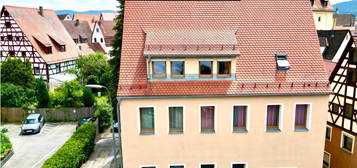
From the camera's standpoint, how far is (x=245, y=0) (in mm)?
16047

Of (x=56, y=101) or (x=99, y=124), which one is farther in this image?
(x=56, y=101)

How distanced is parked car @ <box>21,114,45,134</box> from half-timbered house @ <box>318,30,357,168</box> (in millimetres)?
26202

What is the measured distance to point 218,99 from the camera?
13562mm

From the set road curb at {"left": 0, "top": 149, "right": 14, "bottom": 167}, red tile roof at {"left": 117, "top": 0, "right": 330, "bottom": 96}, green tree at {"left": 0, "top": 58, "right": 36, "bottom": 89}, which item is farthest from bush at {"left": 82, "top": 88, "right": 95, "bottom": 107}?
red tile roof at {"left": 117, "top": 0, "right": 330, "bottom": 96}

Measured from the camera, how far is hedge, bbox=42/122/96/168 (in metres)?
14.8

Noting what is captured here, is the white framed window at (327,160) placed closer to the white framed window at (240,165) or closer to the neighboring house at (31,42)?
the white framed window at (240,165)

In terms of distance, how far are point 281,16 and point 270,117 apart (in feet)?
21.0

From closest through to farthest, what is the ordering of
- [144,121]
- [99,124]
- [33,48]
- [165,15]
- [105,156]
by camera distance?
[144,121] < [165,15] < [105,156] < [99,124] < [33,48]

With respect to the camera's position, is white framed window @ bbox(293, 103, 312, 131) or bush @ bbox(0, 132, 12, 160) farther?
bush @ bbox(0, 132, 12, 160)

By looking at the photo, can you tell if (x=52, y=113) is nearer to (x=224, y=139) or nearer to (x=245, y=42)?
(x=224, y=139)

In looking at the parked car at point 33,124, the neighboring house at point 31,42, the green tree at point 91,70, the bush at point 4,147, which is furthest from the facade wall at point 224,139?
the neighboring house at point 31,42

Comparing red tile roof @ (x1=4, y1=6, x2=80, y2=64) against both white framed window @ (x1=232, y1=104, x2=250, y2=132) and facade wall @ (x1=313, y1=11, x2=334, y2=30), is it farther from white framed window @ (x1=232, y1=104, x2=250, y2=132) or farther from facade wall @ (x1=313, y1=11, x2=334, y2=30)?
facade wall @ (x1=313, y1=11, x2=334, y2=30)

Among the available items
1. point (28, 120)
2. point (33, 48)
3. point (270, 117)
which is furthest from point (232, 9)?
point (33, 48)

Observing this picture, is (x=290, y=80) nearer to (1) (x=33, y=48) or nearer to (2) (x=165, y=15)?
(2) (x=165, y=15)
